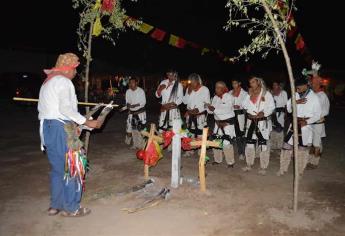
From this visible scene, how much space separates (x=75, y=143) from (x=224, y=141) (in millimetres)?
3753

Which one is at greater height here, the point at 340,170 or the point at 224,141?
the point at 224,141

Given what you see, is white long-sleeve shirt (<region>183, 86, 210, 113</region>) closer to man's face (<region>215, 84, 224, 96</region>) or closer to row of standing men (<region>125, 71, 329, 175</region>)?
row of standing men (<region>125, 71, 329, 175</region>)

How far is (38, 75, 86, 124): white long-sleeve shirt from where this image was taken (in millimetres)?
5145

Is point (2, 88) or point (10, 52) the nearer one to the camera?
point (2, 88)

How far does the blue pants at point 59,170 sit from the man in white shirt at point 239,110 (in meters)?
4.63

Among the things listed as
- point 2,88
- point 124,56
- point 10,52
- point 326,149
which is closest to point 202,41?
point 124,56

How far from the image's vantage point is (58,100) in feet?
17.0

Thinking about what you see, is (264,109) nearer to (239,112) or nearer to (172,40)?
(239,112)

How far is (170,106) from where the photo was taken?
9211 mm

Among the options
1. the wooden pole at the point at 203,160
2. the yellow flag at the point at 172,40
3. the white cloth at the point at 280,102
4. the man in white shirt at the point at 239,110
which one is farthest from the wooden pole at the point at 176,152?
the yellow flag at the point at 172,40

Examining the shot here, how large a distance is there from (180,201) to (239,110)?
3581 mm

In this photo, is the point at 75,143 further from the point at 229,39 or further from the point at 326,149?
the point at 229,39

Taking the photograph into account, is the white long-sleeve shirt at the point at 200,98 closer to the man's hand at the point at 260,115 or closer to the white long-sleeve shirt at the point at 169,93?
the white long-sleeve shirt at the point at 169,93

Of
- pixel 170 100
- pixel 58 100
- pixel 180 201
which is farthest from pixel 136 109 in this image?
pixel 58 100
